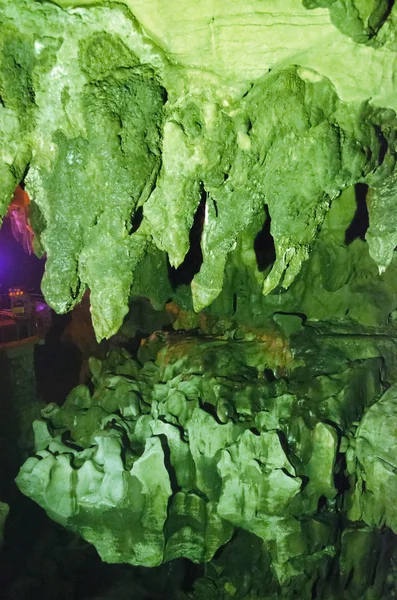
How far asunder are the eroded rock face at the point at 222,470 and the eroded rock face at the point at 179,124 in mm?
1650

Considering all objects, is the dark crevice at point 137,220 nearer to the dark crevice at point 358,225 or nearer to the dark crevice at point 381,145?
the dark crevice at point 381,145

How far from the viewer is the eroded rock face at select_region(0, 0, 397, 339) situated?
7.78ft

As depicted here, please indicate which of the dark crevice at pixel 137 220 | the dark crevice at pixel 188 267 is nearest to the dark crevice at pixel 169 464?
the dark crevice at pixel 188 267

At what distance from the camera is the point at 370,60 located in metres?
2.55

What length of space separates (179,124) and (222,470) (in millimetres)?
2892

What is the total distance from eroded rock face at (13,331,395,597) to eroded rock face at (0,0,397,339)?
1.65 metres

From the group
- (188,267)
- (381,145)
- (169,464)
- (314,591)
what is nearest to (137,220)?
(381,145)

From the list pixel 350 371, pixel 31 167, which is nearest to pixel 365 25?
pixel 31 167

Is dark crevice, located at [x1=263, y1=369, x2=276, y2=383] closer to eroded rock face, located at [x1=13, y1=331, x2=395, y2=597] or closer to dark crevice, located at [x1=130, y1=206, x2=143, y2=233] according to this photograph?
eroded rock face, located at [x1=13, y1=331, x2=395, y2=597]

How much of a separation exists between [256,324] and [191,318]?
1.08 m

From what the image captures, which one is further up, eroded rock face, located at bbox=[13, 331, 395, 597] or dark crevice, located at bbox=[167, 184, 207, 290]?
dark crevice, located at bbox=[167, 184, 207, 290]

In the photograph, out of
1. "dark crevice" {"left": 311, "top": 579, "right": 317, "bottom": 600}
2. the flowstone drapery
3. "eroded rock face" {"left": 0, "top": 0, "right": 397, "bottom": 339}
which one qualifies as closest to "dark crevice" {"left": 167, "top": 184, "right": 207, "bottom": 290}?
the flowstone drapery

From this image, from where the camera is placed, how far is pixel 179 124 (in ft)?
Answer: 8.93

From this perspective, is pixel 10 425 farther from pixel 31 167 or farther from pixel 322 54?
pixel 322 54
